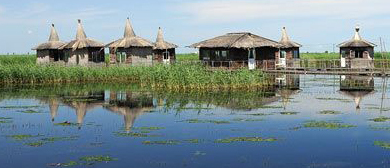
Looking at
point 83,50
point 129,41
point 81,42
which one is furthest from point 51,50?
point 129,41

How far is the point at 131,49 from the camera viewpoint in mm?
59156

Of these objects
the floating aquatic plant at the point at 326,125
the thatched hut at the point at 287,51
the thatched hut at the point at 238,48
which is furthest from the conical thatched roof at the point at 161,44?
the floating aquatic plant at the point at 326,125

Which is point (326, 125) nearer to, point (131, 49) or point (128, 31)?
point (131, 49)

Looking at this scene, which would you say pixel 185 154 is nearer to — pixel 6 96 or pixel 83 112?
pixel 83 112

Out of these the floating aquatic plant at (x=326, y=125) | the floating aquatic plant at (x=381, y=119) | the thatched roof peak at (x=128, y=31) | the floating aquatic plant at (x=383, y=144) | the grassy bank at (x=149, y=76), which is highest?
the thatched roof peak at (x=128, y=31)

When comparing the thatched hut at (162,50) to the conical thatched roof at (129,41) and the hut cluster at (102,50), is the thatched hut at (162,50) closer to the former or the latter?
the hut cluster at (102,50)

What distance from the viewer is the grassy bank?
126 feet

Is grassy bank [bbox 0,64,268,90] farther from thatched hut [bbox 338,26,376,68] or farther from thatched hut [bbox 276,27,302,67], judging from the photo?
thatched hut [bbox 276,27,302,67]

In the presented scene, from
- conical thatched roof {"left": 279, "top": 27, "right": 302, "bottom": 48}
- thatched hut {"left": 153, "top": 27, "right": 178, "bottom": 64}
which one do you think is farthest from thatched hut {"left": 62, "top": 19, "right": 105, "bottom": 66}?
conical thatched roof {"left": 279, "top": 27, "right": 302, "bottom": 48}

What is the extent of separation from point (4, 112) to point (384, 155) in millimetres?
19706

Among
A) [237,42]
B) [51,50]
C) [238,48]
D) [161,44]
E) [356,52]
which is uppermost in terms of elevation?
[161,44]

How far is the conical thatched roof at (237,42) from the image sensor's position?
49.5 meters

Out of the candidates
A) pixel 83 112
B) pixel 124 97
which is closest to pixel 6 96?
pixel 124 97

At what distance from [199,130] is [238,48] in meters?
30.2
